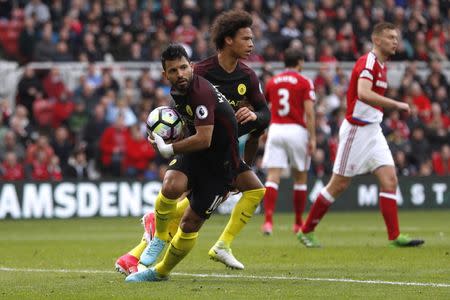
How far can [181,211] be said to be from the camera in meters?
10.8

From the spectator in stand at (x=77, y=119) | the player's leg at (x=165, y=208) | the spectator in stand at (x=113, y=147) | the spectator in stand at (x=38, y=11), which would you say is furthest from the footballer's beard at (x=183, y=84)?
the spectator in stand at (x=38, y=11)

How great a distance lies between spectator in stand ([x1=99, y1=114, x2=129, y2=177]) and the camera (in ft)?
73.8

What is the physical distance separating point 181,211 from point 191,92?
1625mm

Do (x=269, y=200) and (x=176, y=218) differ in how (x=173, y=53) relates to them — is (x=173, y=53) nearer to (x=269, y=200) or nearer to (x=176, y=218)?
(x=176, y=218)

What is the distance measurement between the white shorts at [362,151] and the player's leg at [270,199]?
2798mm

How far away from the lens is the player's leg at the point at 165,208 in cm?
964

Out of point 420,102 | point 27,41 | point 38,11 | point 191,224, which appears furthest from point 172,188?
point 420,102

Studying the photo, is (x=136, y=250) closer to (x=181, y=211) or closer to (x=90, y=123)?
(x=181, y=211)

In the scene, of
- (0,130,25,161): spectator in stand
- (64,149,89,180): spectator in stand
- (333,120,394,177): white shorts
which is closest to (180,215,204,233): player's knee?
(333,120,394,177): white shorts

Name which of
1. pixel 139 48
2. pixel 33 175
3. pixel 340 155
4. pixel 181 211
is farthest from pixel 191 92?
pixel 139 48

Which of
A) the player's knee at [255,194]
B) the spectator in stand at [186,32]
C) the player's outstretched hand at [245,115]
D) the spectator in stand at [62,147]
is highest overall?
the player's outstretched hand at [245,115]

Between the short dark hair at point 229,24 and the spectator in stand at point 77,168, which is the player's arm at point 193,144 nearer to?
the short dark hair at point 229,24

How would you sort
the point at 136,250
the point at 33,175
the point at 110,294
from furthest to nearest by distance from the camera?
the point at 33,175, the point at 136,250, the point at 110,294

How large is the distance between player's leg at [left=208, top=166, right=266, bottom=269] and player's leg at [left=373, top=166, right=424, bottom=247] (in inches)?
106
